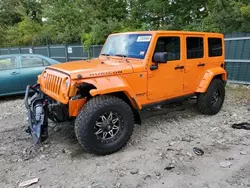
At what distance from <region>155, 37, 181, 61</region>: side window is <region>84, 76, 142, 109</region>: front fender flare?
94cm

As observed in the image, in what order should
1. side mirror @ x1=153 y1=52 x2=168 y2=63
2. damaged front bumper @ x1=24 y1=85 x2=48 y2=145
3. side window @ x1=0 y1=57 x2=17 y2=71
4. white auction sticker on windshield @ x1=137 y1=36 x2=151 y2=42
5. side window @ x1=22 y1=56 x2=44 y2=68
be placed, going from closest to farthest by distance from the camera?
damaged front bumper @ x1=24 y1=85 x2=48 y2=145, side mirror @ x1=153 y1=52 x2=168 y2=63, white auction sticker on windshield @ x1=137 y1=36 x2=151 y2=42, side window @ x1=0 y1=57 x2=17 y2=71, side window @ x1=22 y1=56 x2=44 y2=68

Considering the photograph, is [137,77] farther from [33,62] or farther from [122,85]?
[33,62]

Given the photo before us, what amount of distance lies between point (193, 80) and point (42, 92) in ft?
9.70

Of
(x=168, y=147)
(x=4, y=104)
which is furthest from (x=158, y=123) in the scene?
(x=4, y=104)

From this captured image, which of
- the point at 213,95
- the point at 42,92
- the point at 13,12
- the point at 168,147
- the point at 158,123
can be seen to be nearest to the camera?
the point at 168,147

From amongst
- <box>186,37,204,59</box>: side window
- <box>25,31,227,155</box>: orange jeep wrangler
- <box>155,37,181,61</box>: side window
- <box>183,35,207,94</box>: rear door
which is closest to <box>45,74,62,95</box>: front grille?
<box>25,31,227,155</box>: orange jeep wrangler

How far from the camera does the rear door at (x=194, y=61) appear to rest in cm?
467

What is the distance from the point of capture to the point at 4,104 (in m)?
6.65

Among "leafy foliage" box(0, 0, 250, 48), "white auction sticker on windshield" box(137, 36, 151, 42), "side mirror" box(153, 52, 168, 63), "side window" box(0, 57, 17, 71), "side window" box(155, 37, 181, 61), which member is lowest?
"side window" box(0, 57, 17, 71)

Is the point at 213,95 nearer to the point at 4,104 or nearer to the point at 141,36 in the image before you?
the point at 141,36

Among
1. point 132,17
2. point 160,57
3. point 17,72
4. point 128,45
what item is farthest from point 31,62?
point 132,17

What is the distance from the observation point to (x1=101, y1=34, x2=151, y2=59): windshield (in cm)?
411

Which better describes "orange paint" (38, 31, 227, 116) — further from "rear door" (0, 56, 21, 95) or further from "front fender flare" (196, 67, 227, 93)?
"rear door" (0, 56, 21, 95)

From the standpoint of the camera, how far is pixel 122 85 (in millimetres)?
3623
